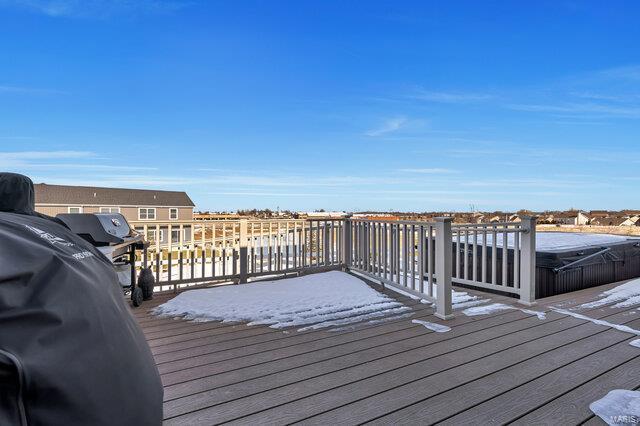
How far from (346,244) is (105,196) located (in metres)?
29.1

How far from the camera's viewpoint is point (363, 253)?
15.5ft

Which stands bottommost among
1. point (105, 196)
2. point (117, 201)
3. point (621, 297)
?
point (621, 297)

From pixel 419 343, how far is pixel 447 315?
699mm

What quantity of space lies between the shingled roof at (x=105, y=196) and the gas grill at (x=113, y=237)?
26.3 m

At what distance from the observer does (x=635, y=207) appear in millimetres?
9352

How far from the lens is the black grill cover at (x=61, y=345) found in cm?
57

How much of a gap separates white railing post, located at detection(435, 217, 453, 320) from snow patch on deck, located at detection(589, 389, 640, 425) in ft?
4.37

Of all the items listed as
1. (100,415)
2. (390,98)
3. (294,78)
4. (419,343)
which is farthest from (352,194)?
(100,415)

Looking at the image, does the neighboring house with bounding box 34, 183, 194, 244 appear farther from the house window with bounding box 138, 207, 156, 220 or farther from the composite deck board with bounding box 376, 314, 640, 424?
the composite deck board with bounding box 376, 314, 640, 424

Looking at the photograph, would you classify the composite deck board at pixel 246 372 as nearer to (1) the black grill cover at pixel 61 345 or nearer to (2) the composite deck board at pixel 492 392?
(2) the composite deck board at pixel 492 392

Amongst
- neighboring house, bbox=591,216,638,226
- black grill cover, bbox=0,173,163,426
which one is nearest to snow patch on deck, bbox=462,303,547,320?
black grill cover, bbox=0,173,163,426

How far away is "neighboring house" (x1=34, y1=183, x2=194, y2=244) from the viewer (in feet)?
83.8

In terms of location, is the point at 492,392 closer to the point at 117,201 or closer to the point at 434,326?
the point at 434,326

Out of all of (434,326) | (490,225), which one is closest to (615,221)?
(490,225)
